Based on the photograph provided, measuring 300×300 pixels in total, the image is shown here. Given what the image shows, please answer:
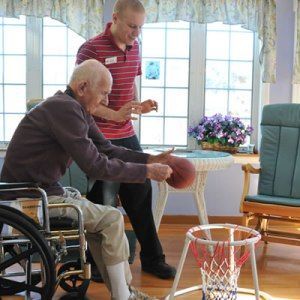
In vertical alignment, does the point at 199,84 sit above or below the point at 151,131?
above

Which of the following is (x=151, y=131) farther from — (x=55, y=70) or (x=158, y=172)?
(x=158, y=172)

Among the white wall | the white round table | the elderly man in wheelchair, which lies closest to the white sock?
the elderly man in wheelchair

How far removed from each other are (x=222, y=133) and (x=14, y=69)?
1845 millimetres

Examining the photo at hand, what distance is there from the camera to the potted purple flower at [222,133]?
14.3ft

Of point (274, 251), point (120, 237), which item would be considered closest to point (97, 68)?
point (120, 237)

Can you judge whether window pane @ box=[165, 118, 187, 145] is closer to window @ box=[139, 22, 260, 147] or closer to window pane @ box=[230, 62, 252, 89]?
window @ box=[139, 22, 260, 147]

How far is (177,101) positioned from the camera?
182 inches

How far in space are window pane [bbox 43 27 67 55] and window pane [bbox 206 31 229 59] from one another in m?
1.22

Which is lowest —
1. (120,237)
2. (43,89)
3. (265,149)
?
(120,237)

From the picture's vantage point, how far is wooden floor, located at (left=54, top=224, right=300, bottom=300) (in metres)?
2.80

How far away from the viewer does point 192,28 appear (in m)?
4.53

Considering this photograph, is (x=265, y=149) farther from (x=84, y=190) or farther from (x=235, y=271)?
(x=235, y=271)

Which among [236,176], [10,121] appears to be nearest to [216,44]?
[236,176]

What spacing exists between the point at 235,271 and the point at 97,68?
3.48 ft
